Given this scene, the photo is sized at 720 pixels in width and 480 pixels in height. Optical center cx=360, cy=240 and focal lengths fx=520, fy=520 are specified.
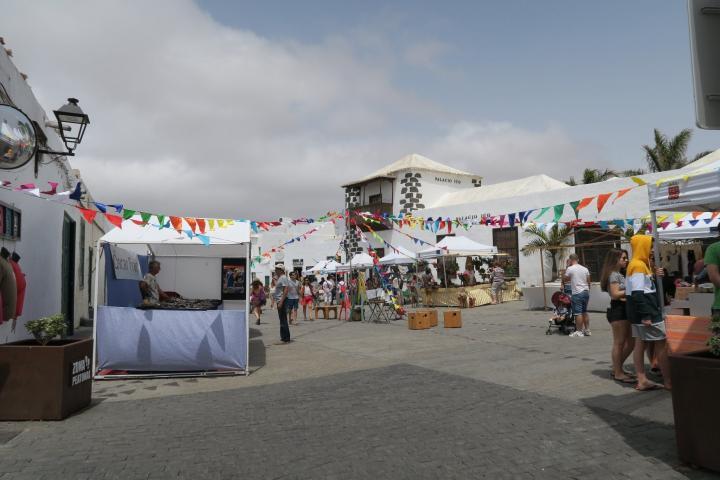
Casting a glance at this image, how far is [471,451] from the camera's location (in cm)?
413

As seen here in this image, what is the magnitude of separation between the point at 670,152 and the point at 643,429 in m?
24.8

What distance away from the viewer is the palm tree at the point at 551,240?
1998cm

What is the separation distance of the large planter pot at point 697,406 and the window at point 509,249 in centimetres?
1873

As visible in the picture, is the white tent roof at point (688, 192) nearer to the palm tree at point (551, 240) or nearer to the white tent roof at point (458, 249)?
the white tent roof at point (458, 249)

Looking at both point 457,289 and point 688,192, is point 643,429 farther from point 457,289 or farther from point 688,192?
point 457,289

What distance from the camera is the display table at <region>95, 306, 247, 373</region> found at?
24.3 ft

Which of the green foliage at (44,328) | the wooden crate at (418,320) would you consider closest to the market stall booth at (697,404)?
the green foliage at (44,328)

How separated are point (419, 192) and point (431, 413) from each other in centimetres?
2422

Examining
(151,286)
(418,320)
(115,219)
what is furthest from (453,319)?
(115,219)

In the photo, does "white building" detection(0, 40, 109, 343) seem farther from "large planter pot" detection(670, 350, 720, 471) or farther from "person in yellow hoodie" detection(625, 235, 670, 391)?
"person in yellow hoodie" detection(625, 235, 670, 391)

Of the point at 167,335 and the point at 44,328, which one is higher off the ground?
the point at 44,328

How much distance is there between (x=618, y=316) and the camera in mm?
6230

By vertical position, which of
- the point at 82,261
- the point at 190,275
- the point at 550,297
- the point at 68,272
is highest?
the point at 82,261

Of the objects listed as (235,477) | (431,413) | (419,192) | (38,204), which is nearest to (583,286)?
(431,413)
